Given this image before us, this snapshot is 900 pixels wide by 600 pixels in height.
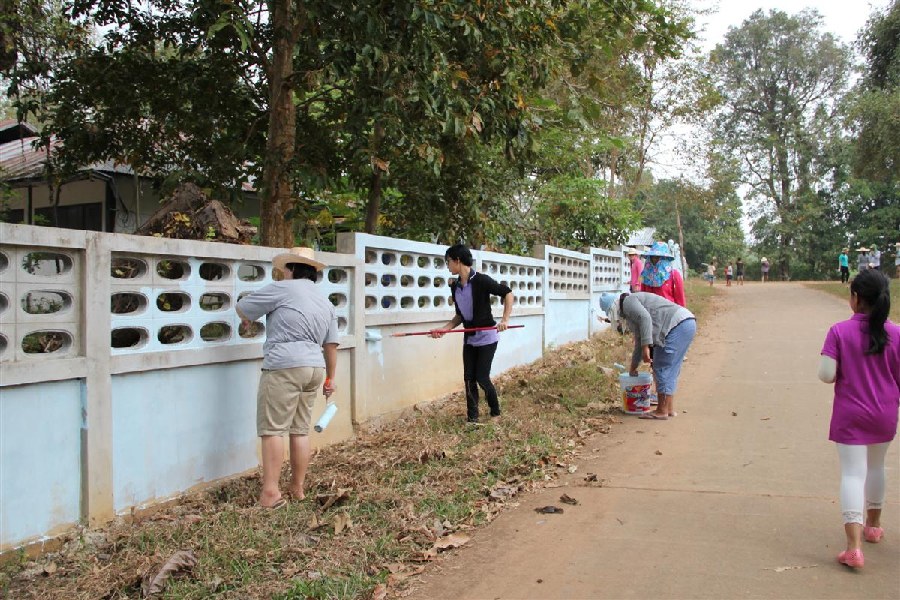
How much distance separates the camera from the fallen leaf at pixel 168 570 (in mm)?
3609

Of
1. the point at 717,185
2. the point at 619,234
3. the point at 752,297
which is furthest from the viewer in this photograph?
the point at 717,185

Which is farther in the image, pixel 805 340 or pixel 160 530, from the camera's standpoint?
pixel 805 340

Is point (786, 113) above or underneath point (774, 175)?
above

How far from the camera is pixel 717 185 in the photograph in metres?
29.9

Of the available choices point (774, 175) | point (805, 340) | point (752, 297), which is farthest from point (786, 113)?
point (805, 340)

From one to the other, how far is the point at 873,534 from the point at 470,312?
158 inches

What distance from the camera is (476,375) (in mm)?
7367

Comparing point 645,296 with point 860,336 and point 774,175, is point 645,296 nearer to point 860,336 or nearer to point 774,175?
point 860,336

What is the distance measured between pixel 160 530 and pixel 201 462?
2.77ft

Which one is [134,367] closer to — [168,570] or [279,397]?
[279,397]

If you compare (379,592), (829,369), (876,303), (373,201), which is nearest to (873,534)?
(829,369)

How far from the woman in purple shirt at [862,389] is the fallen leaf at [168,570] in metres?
3.36

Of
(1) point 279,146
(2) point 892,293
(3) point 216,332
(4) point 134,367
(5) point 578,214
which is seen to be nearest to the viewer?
(4) point 134,367

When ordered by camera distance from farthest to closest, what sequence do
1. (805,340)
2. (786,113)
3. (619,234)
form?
1. (786,113)
2. (619,234)
3. (805,340)
